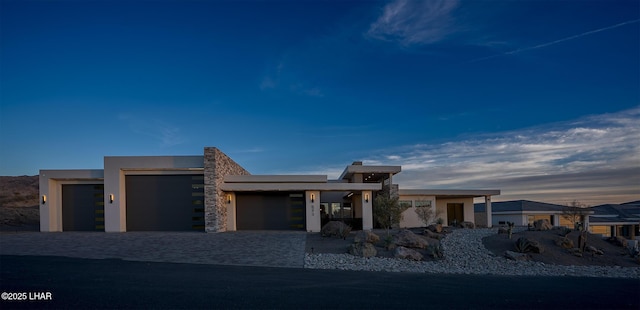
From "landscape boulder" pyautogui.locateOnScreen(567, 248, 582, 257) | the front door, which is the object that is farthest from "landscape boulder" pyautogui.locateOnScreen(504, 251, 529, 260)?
the front door

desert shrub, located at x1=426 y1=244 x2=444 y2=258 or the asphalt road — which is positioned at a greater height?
the asphalt road

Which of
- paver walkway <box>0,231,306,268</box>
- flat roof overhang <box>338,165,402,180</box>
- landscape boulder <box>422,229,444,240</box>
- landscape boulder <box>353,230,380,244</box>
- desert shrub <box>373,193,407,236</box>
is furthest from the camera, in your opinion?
flat roof overhang <box>338,165,402,180</box>

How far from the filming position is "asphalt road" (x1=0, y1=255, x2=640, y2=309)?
661cm

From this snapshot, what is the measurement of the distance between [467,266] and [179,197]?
543 inches

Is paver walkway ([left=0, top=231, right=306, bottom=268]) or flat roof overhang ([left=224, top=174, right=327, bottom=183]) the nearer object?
paver walkway ([left=0, top=231, right=306, bottom=268])

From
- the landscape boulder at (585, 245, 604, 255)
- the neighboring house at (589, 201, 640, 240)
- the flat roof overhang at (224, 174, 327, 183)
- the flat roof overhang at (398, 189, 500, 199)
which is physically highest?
the flat roof overhang at (224, 174, 327, 183)

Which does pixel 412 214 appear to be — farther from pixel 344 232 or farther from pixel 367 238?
pixel 367 238

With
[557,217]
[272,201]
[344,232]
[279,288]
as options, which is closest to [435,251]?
[344,232]

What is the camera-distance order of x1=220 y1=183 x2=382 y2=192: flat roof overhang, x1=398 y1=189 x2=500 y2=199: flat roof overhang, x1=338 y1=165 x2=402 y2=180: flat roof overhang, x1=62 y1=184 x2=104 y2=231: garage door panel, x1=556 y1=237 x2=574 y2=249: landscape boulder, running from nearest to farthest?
x1=556 y1=237 x2=574 y2=249: landscape boulder < x1=220 y1=183 x2=382 y2=192: flat roof overhang < x1=62 y1=184 x2=104 y2=231: garage door panel < x1=338 y1=165 x2=402 y2=180: flat roof overhang < x1=398 y1=189 x2=500 y2=199: flat roof overhang

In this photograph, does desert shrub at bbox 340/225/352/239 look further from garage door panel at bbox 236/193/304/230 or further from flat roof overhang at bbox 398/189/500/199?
flat roof overhang at bbox 398/189/500/199

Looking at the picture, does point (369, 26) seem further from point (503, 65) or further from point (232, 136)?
point (232, 136)

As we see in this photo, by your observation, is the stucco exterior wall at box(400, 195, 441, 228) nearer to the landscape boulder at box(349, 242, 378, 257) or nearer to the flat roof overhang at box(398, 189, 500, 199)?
the flat roof overhang at box(398, 189, 500, 199)

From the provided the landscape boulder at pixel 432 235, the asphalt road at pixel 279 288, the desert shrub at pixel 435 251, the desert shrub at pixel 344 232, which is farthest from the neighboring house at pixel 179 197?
the asphalt road at pixel 279 288

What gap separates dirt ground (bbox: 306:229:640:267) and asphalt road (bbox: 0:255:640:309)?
153 inches
